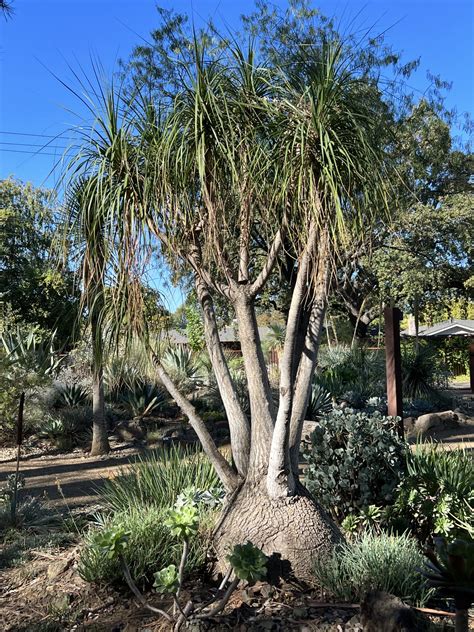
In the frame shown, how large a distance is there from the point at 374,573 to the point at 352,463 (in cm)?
152

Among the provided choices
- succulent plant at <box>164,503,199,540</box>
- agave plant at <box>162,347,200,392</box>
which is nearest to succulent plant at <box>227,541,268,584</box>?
succulent plant at <box>164,503,199,540</box>

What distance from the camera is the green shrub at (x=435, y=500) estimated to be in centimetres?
513

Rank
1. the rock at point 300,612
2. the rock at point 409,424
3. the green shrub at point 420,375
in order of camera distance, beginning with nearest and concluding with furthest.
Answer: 1. the rock at point 300,612
2. the rock at point 409,424
3. the green shrub at point 420,375

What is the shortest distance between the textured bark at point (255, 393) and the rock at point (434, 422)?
8610 millimetres

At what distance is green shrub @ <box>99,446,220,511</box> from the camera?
5410mm

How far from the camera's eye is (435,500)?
538cm

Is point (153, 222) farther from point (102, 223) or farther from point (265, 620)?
point (265, 620)

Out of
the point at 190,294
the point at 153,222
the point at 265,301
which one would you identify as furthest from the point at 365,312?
the point at 153,222

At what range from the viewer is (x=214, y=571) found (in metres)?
4.49

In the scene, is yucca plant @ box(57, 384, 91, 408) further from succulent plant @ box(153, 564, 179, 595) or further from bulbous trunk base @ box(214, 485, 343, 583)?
succulent plant @ box(153, 564, 179, 595)

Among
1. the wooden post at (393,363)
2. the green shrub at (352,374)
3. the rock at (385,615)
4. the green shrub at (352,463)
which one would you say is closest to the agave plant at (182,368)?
the green shrub at (352,374)

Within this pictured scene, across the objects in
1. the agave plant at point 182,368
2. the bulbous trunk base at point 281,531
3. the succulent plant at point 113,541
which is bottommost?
the bulbous trunk base at point 281,531

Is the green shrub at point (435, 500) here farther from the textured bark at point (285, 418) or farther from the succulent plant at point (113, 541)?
the succulent plant at point (113, 541)

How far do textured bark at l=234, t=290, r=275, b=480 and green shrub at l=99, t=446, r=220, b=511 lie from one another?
928mm
